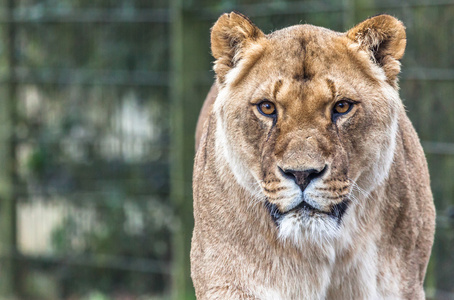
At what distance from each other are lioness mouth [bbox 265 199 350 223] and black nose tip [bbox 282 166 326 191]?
83 millimetres

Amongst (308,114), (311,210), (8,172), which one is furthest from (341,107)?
(8,172)

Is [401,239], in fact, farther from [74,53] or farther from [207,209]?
[74,53]

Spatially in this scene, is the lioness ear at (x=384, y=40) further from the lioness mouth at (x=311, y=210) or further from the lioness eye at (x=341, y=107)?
the lioness mouth at (x=311, y=210)

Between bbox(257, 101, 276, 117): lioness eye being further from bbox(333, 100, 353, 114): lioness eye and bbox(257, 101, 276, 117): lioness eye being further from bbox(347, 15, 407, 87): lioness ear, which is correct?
bbox(347, 15, 407, 87): lioness ear

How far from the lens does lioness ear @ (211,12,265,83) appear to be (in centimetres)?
319

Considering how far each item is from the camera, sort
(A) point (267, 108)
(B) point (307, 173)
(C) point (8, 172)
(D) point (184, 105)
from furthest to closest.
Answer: (C) point (8, 172), (D) point (184, 105), (A) point (267, 108), (B) point (307, 173)

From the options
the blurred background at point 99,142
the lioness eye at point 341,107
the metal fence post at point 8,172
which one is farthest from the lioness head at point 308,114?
the metal fence post at point 8,172

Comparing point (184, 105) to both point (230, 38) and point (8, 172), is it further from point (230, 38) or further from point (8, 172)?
point (230, 38)

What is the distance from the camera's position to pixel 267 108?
3020 mm

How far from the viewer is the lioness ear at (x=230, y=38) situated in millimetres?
3191

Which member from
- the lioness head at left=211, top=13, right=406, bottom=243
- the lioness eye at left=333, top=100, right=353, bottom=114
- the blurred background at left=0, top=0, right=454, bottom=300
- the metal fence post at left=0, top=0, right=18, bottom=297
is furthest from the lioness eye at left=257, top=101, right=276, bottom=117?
the metal fence post at left=0, top=0, right=18, bottom=297

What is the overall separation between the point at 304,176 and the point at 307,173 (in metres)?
0.02

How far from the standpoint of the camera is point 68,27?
736cm

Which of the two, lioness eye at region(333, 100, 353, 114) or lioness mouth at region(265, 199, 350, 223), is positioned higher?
lioness eye at region(333, 100, 353, 114)
